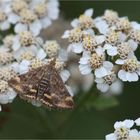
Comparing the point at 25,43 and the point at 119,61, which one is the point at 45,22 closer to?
the point at 25,43

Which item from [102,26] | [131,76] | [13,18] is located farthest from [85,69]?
[13,18]

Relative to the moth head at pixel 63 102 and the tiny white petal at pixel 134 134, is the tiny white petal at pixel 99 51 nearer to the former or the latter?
the moth head at pixel 63 102

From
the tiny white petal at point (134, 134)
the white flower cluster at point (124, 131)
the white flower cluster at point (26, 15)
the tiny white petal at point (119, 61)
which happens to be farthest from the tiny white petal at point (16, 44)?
the tiny white petal at point (134, 134)

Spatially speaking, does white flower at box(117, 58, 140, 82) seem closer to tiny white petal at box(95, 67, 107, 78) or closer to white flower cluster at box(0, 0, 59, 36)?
tiny white petal at box(95, 67, 107, 78)

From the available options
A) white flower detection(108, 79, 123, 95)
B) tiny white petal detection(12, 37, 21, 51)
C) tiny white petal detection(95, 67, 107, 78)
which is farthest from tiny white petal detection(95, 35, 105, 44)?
white flower detection(108, 79, 123, 95)

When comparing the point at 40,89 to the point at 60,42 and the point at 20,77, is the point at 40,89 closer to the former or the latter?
the point at 20,77

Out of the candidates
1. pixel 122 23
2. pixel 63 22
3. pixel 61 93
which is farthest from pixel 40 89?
pixel 63 22

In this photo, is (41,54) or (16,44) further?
(16,44)
